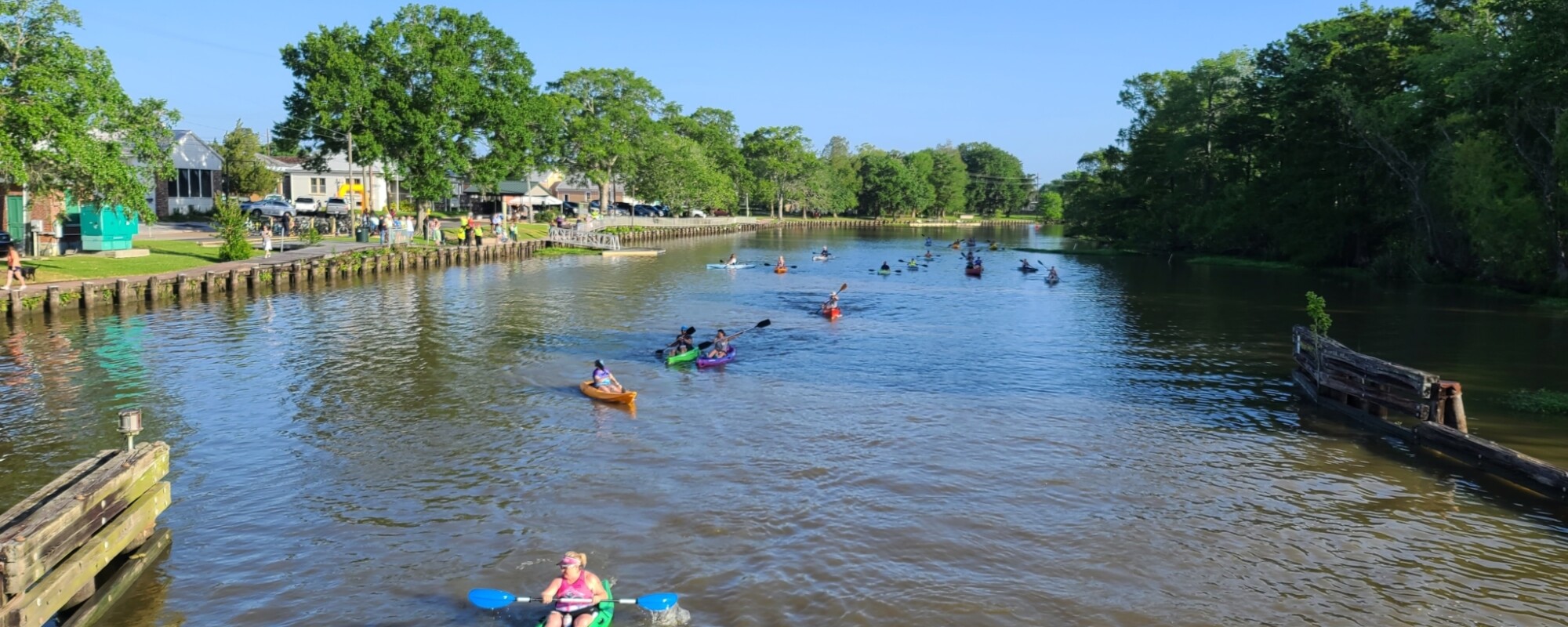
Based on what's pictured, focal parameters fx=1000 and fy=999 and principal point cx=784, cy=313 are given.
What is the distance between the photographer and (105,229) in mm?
46219

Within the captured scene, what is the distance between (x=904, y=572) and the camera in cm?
1451

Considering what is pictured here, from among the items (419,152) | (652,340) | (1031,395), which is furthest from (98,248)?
(1031,395)

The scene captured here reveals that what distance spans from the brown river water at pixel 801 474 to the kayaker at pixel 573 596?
972mm

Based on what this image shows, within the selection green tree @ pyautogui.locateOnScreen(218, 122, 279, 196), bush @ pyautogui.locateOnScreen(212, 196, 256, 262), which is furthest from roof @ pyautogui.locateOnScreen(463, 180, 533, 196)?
bush @ pyautogui.locateOnScreen(212, 196, 256, 262)

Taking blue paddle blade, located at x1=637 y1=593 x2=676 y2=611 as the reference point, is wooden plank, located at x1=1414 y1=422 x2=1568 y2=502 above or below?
above

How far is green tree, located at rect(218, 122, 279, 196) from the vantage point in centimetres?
9219

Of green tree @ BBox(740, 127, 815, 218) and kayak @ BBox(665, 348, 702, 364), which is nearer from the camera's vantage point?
kayak @ BBox(665, 348, 702, 364)

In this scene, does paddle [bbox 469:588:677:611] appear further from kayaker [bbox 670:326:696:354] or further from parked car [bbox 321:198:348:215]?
parked car [bbox 321:198:348:215]

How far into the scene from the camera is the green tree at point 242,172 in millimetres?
92188

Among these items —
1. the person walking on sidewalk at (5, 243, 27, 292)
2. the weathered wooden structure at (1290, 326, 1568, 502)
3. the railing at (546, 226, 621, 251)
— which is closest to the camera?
the weathered wooden structure at (1290, 326, 1568, 502)

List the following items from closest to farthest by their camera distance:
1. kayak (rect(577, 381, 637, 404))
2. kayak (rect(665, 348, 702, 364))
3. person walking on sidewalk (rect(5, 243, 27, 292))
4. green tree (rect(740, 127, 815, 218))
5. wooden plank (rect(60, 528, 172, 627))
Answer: wooden plank (rect(60, 528, 172, 627)) < kayak (rect(577, 381, 637, 404)) < kayak (rect(665, 348, 702, 364)) < person walking on sidewalk (rect(5, 243, 27, 292)) < green tree (rect(740, 127, 815, 218))

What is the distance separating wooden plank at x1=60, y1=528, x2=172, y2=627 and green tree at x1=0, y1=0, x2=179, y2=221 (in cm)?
2500

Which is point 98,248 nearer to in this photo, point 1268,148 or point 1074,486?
point 1074,486

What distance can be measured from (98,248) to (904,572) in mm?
47042
